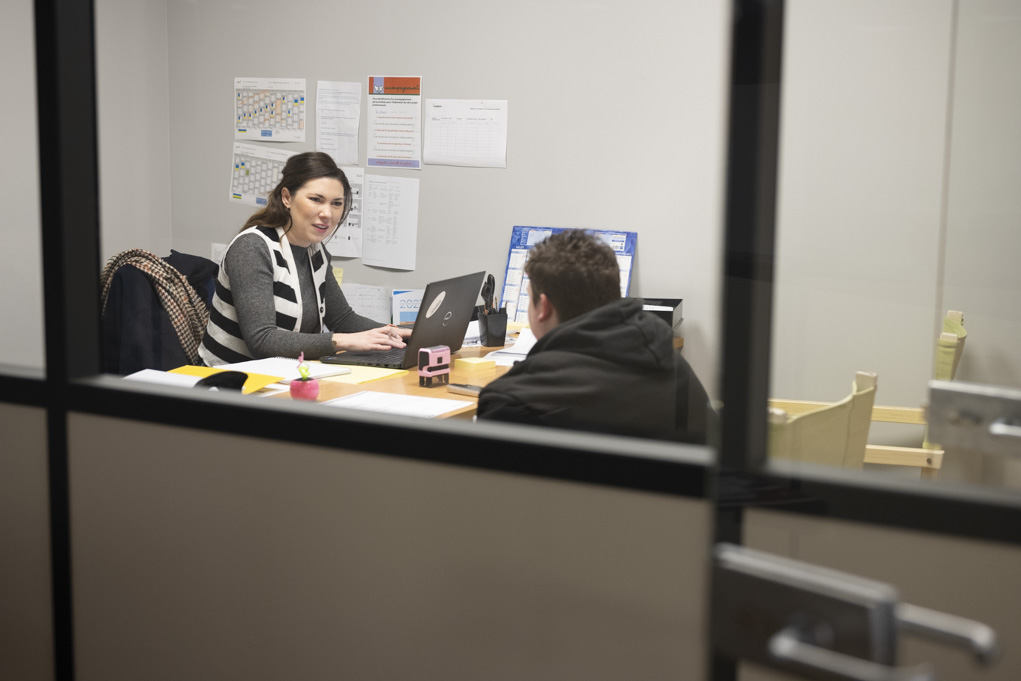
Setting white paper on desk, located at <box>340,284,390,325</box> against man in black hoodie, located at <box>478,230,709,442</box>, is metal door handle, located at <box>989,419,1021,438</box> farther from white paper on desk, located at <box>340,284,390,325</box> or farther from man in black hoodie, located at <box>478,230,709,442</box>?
white paper on desk, located at <box>340,284,390,325</box>

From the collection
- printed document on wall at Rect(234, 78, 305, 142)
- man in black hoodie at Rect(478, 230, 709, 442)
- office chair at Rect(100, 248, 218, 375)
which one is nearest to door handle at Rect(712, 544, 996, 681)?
man in black hoodie at Rect(478, 230, 709, 442)

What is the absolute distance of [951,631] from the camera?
60 cm

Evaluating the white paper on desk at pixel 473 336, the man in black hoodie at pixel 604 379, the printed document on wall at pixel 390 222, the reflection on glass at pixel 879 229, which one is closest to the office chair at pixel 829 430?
the reflection on glass at pixel 879 229

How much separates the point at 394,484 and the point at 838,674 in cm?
78

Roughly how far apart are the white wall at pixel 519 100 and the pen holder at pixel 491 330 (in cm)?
64

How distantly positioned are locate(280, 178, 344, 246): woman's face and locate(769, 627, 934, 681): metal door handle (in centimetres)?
241

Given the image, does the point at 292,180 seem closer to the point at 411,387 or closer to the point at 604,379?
the point at 411,387

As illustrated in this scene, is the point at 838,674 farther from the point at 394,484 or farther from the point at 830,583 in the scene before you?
the point at 394,484

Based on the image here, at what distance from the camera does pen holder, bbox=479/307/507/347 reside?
2947mm

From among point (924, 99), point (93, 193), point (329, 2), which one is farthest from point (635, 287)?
point (924, 99)

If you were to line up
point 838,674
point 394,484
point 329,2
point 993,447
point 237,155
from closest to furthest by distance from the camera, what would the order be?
point 838,674
point 993,447
point 394,484
point 329,2
point 237,155

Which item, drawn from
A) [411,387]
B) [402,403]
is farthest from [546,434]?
[411,387]

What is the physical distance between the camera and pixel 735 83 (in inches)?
34.6

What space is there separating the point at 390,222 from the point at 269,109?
0.78m
